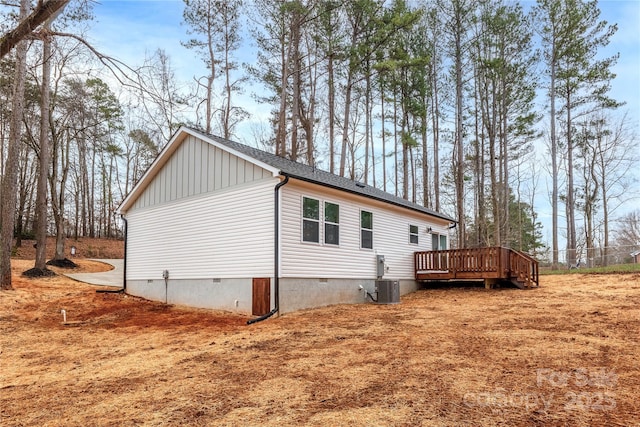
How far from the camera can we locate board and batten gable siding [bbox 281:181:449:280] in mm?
9391

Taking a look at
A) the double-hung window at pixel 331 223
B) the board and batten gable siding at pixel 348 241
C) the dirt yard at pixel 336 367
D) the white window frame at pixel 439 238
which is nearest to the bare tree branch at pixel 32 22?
the dirt yard at pixel 336 367

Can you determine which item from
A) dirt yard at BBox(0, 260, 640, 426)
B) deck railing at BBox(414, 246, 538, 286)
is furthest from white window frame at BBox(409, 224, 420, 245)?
dirt yard at BBox(0, 260, 640, 426)

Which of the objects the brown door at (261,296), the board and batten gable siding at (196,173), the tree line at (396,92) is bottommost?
the brown door at (261,296)

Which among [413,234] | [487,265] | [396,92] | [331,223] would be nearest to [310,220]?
[331,223]

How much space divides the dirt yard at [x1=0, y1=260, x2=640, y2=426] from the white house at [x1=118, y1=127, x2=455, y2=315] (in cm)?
90

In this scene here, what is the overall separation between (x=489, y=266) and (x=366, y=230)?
4.03 metres

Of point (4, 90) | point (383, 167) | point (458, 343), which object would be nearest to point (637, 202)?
point (383, 167)

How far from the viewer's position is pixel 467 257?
1301cm

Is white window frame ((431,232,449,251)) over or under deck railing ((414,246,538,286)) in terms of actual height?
over

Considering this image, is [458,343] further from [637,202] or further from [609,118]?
[637,202]

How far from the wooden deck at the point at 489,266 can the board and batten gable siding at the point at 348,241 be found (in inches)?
47.7

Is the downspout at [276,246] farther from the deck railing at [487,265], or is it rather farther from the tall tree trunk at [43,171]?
the tall tree trunk at [43,171]

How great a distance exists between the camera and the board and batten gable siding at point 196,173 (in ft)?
33.1

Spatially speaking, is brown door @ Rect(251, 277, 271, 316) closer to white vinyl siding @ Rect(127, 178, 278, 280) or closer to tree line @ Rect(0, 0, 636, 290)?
white vinyl siding @ Rect(127, 178, 278, 280)
